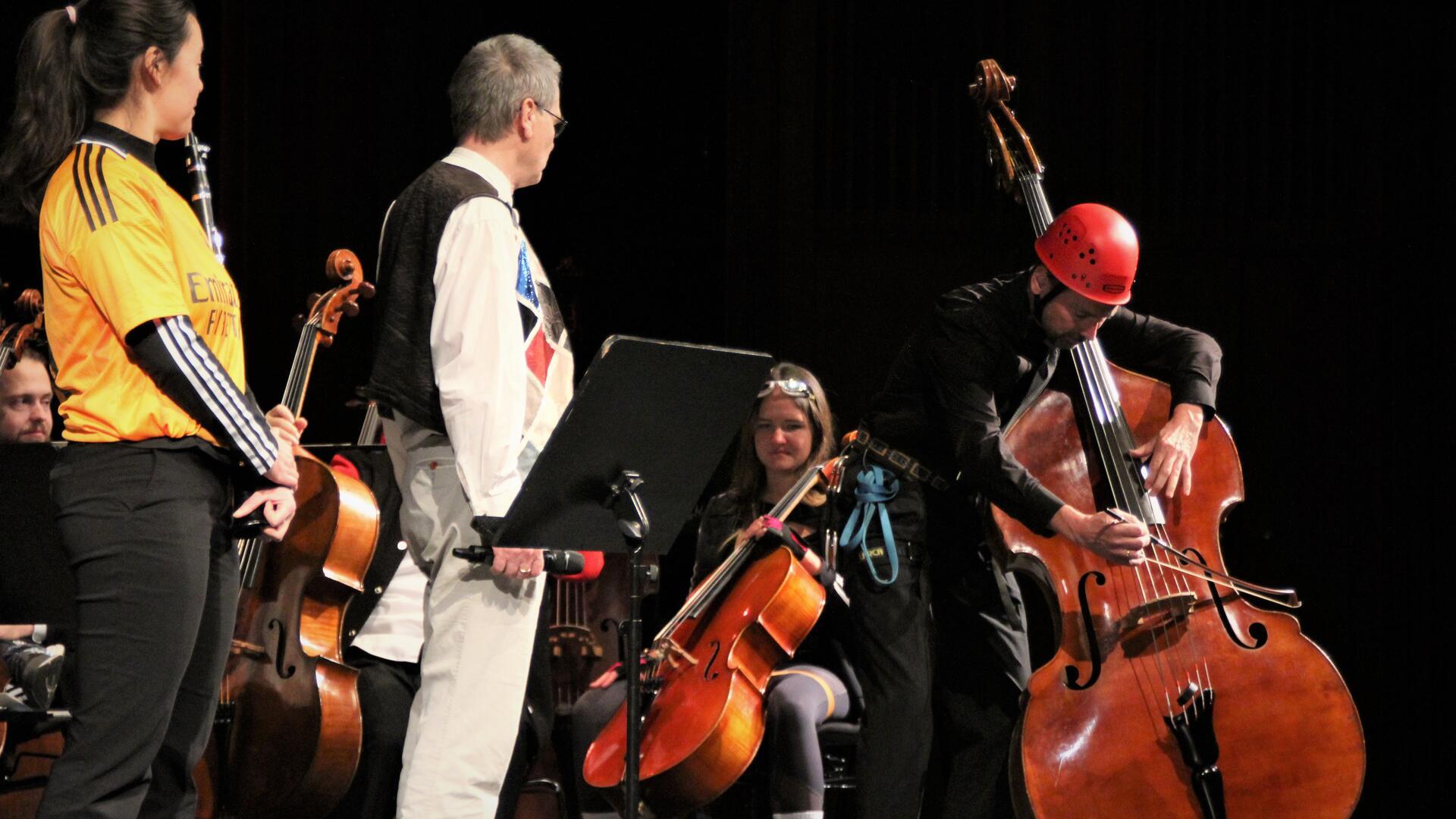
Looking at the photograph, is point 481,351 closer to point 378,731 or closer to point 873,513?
point 873,513

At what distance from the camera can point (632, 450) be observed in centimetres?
233

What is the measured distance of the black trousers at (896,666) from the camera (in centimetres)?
302

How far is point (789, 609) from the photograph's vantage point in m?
3.33

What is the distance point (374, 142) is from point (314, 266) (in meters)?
0.49

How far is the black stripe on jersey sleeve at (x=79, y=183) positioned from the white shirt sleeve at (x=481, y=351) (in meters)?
0.67

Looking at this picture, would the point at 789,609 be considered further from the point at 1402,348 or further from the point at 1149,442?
the point at 1402,348

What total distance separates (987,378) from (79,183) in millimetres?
1783

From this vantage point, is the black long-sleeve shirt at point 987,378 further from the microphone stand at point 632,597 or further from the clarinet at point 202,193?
the clarinet at point 202,193

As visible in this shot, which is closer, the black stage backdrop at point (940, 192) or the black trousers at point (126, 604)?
the black trousers at point (126, 604)

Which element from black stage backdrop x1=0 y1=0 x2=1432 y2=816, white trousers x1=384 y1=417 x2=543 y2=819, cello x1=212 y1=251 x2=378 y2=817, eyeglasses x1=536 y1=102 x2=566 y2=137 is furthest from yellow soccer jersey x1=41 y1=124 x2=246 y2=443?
black stage backdrop x1=0 y1=0 x2=1432 y2=816

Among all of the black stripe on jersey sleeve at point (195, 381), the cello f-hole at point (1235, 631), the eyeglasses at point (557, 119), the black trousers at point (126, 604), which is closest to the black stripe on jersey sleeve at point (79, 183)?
the black stripe on jersey sleeve at point (195, 381)

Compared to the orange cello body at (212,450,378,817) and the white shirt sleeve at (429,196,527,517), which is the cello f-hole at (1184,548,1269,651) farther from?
the orange cello body at (212,450,378,817)

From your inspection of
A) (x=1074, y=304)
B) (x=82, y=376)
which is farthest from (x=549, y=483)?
(x=1074, y=304)

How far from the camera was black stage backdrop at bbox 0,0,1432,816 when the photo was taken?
13.7ft
